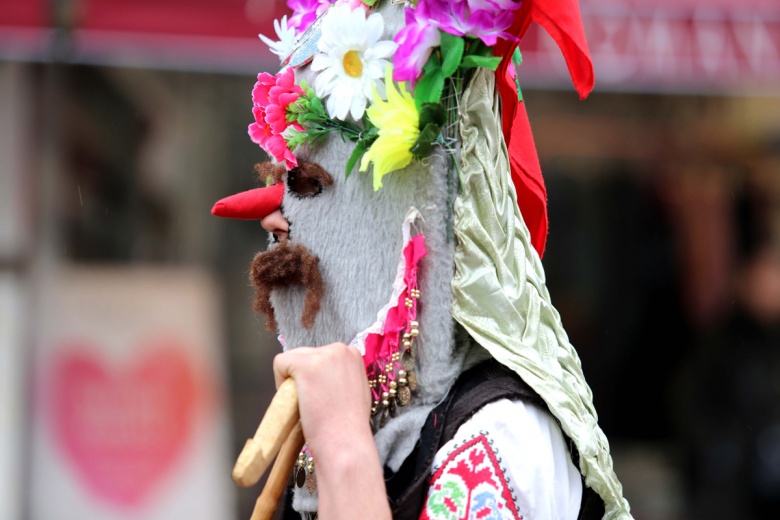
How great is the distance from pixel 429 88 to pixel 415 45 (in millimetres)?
71

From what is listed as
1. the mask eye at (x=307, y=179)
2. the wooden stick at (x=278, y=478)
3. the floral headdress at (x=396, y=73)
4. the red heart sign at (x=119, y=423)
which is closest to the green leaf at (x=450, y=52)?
the floral headdress at (x=396, y=73)

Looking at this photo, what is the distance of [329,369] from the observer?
153 cm

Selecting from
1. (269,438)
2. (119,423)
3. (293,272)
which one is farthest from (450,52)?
(119,423)

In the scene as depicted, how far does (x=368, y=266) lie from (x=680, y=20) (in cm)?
315

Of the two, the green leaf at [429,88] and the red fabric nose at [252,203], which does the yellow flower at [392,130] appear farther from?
the red fabric nose at [252,203]

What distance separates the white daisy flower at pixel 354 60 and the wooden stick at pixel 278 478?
1.73ft

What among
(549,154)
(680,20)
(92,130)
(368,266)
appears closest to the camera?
(368,266)

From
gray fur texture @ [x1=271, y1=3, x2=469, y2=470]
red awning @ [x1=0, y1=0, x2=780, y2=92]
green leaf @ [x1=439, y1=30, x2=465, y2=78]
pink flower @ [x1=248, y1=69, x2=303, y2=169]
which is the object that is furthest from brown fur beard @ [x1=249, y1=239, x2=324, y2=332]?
red awning @ [x1=0, y1=0, x2=780, y2=92]

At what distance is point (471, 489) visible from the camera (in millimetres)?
1455

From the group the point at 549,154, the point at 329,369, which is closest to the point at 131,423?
the point at 549,154

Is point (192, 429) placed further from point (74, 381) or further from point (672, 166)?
point (672, 166)

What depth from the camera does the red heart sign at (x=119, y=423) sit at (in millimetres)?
4438

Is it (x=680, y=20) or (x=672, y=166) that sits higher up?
(x=680, y=20)

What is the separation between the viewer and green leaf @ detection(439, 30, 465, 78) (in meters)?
1.57
